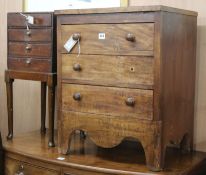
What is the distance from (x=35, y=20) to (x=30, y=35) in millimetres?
84

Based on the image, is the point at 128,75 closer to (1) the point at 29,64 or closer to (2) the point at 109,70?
(2) the point at 109,70

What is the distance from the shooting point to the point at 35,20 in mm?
2135

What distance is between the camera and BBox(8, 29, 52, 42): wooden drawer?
6.93 ft

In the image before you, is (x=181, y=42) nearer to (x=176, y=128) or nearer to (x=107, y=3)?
(x=176, y=128)

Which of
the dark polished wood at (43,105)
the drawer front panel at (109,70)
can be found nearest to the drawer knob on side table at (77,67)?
the drawer front panel at (109,70)

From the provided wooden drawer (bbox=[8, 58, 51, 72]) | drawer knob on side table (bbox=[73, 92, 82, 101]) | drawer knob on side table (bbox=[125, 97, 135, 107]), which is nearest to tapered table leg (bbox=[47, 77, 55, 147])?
wooden drawer (bbox=[8, 58, 51, 72])

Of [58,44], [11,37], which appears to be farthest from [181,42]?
[11,37]

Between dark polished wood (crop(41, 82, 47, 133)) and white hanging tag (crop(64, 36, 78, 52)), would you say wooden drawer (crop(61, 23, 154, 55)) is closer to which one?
white hanging tag (crop(64, 36, 78, 52))

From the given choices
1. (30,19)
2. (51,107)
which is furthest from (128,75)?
(30,19)

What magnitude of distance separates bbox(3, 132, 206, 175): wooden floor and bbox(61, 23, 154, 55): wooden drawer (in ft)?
1.68

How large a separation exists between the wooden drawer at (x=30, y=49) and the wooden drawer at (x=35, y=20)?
0.10 metres

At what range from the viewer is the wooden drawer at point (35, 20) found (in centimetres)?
210

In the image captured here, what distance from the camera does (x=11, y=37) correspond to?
2.22 m

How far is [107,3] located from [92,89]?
2.18ft
